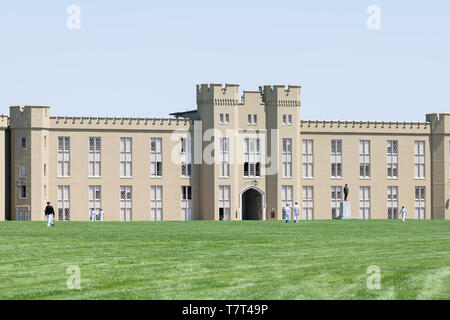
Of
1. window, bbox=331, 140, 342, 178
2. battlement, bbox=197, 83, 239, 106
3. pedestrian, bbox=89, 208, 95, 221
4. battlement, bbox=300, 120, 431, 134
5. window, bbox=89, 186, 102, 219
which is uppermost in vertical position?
battlement, bbox=197, 83, 239, 106

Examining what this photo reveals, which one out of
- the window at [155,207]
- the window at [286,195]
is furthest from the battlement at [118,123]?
the window at [286,195]

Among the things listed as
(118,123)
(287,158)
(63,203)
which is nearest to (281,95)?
(287,158)

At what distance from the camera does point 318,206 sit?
10362cm

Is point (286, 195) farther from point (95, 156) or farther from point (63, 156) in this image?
point (63, 156)

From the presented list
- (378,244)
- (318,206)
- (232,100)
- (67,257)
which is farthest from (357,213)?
(67,257)

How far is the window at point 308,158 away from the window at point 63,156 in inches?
911

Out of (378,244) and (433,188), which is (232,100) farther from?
(378,244)

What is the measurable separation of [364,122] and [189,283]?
8422cm

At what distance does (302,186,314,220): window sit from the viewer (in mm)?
102938

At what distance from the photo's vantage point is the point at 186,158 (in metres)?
99.9

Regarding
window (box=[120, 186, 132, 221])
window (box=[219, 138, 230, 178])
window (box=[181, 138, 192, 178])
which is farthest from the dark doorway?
window (box=[120, 186, 132, 221])

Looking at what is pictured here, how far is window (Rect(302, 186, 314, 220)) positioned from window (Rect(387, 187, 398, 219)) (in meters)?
8.38

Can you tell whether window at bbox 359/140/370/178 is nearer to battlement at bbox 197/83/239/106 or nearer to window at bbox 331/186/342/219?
window at bbox 331/186/342/219

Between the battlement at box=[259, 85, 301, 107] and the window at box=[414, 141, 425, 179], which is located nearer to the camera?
the battlement at box=[259, 85, 301, 107]
